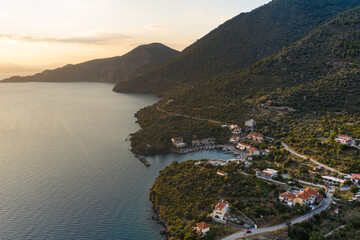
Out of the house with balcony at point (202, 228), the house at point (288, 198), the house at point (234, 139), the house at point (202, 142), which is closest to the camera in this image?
the house with balcony at point (202, 228)

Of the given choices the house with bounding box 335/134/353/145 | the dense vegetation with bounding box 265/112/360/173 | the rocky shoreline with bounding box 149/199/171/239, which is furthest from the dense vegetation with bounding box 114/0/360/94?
the rocky shoreline with bounding box 149/199/171/239

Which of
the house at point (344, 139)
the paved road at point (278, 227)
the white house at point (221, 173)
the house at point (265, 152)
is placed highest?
the house at point (344, 139)

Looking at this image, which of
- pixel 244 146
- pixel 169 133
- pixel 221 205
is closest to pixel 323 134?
pixel 244 146

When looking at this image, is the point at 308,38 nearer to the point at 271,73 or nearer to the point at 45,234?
the point at 271,73

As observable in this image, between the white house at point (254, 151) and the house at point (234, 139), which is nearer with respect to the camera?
the white house at point (254, 151)

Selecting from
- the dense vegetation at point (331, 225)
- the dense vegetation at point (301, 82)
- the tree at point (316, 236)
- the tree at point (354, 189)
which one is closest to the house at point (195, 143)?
the dense vegetation at point (301, 82)

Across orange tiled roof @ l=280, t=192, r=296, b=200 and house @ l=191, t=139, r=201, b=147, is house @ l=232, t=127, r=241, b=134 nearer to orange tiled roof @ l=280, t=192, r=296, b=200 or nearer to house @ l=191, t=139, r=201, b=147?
house @ l=191, t=139, r=201, b=147

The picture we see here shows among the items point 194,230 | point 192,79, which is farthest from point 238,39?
point 194,230

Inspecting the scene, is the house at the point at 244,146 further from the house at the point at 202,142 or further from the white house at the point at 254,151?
the house at the point at 202,142
